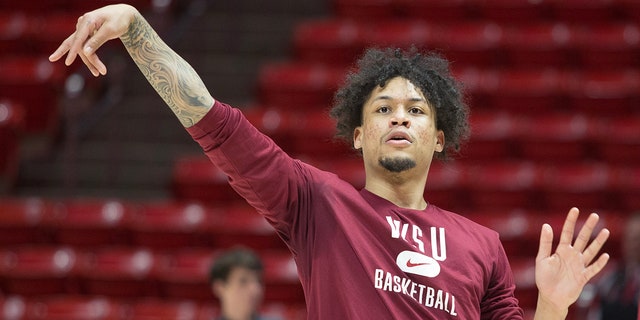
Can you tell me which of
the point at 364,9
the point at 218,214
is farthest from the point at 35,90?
the point at 364,9

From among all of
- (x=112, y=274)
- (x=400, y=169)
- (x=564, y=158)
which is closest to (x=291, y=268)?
(x=112, y=274)

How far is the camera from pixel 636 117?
7.74 meters

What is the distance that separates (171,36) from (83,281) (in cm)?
313

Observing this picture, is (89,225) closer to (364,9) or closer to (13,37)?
(13,37)

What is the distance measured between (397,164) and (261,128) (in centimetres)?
511

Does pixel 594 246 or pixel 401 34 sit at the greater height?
pixel 401 34

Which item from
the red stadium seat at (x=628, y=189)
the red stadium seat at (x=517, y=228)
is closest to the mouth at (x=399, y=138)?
the red stadium seat at (x=517, y=228)

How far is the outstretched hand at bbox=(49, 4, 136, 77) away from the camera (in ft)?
7.44

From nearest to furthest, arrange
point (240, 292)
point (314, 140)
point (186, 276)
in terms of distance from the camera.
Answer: point (240, 292)
point (186, 276)
point (314, 140)

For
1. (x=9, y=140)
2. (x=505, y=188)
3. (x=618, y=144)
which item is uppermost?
(x=618, y=144)

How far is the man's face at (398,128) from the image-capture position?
262cm

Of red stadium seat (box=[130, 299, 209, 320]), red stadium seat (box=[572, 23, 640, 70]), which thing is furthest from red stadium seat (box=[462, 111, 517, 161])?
red stadium seat (box=[130, 299, 209, 320])

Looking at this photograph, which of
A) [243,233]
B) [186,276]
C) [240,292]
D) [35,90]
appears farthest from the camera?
[35,90]

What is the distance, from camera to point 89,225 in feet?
23.4
